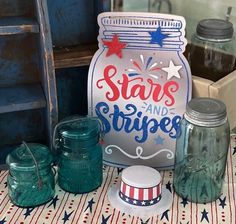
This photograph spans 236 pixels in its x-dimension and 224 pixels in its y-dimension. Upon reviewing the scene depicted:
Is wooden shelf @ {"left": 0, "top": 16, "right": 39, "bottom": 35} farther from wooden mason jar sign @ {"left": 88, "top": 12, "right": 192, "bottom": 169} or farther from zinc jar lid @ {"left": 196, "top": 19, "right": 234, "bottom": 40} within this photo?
zinc jar lid @ {"left": 196, "top": 19, "right": 234, "bottom": 40}

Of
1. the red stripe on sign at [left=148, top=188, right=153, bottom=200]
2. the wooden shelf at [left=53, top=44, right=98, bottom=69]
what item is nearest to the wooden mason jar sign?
the wooden shelf at [left=53, top=44, right=98, bottom=69]

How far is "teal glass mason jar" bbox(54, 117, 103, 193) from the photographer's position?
0.98m

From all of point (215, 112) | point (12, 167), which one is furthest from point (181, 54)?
point (12, 167)

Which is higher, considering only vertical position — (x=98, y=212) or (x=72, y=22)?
(x=72, y=22)

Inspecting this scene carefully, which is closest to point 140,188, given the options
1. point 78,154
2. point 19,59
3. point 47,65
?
point 78,154

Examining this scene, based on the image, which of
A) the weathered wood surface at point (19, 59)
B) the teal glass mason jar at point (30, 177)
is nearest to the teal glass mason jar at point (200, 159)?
the teal glass mason jar at point (30, 177)

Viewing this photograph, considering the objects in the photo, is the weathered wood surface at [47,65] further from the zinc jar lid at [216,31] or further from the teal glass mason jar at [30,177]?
the zinc jar lid at [216,31]

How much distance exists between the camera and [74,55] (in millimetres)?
1062

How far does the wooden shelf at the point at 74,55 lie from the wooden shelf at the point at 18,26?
102 millimetres

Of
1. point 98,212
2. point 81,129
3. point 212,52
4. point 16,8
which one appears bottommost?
point 98,212

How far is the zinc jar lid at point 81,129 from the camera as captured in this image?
973mm

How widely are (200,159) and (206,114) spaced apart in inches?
5.1

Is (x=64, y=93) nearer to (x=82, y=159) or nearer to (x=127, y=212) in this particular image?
(x=82, y=159)

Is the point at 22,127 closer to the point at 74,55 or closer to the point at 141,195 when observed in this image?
the point at 74,55
